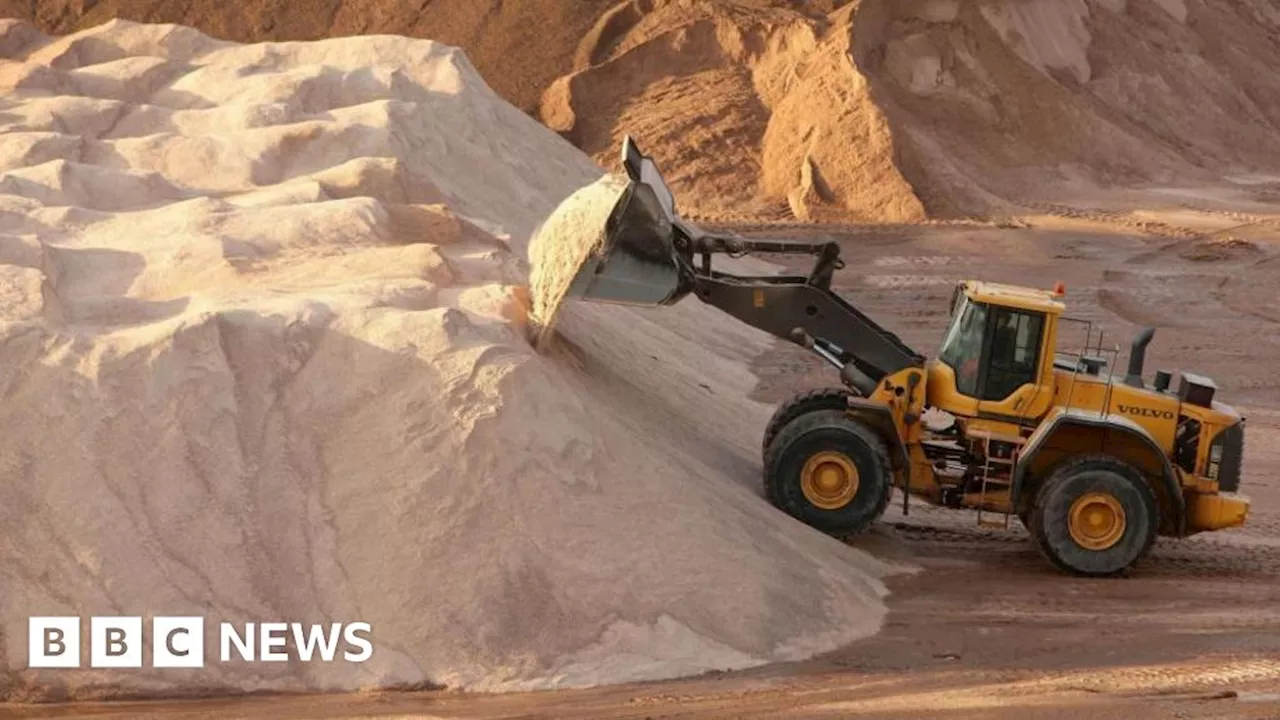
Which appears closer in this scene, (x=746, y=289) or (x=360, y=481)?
(x=360, y=481)

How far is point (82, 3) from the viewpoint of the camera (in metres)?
31.1

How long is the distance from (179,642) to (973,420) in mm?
5215

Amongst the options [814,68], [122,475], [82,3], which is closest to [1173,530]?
[122,475]

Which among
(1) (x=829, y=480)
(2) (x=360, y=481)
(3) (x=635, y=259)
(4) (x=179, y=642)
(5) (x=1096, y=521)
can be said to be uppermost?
(3) (x=635, y=259)

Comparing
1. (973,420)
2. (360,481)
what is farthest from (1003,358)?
(360,481)

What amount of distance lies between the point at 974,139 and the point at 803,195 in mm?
3251

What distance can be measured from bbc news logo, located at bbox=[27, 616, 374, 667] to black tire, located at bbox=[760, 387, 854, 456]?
3.85 metres

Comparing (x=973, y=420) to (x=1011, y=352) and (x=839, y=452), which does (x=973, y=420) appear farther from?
(x=839, y=452)

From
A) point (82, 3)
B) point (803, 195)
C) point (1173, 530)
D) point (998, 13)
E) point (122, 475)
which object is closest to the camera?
point (122, 475)

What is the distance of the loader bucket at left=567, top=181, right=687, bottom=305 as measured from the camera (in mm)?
11453

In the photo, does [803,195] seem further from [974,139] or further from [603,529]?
[603,529]

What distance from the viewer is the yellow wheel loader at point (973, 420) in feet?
38.1

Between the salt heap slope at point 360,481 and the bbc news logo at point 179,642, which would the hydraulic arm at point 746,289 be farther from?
the bbc news logo at point 179,642

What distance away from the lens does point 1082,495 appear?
38.2ft
